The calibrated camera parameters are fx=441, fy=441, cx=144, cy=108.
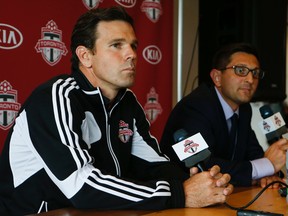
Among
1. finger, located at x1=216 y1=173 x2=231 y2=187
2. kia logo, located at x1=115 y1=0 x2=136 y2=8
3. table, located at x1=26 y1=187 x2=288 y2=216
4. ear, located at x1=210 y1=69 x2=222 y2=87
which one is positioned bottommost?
Result: table, located at x1=26 y1=187 x2=288 y2=216

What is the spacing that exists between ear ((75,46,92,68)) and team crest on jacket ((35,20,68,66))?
0.75 m

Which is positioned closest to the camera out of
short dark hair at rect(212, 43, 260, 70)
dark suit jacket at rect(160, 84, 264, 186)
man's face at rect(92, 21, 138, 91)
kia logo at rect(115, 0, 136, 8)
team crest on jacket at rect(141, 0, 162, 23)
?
man's face at rect(92, 21, 138, 91)

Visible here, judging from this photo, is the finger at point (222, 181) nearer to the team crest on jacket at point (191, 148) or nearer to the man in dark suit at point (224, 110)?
the team crest on jacket at point (191, 148)

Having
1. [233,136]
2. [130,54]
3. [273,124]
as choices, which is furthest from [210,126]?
[130,54]

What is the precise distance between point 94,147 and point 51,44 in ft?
3.56

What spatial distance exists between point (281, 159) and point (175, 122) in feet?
2.09

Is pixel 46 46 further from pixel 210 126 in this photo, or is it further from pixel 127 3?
pixel 210 126

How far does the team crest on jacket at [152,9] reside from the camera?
3.13 meters

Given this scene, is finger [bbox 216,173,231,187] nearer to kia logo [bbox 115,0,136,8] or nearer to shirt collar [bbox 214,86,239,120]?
shirt collar [bbox 214,86,239,120]

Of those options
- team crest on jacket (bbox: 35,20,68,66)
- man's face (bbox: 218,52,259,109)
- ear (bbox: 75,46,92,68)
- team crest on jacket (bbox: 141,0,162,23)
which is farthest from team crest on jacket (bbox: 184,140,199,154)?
team crest on jacket (bbox: 141,0,162,23)

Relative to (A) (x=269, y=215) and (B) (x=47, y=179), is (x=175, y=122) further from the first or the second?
(A) (x=269, y=215)

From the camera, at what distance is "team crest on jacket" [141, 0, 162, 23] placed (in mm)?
3131

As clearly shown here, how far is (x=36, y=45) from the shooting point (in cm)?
251

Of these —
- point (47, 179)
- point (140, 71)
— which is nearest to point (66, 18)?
point (140, 71)
